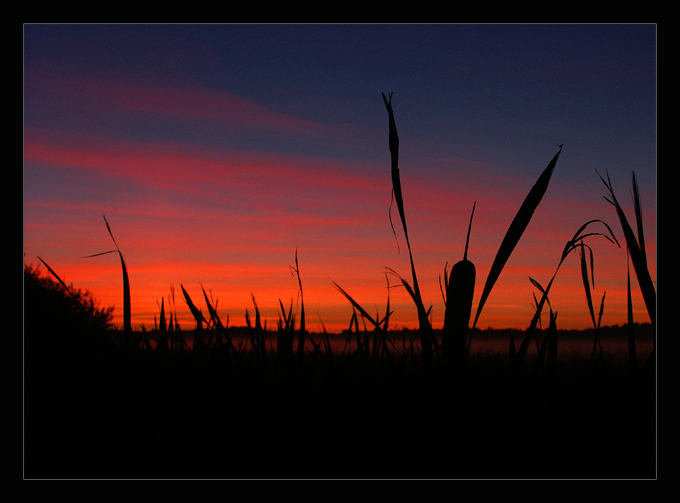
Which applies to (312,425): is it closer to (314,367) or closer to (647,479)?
(314,367)

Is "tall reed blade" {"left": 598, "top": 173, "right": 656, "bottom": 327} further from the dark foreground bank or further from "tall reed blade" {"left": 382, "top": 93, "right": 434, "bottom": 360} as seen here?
"tall reed blade" {"left": 382, "top": 93, "right": 434, "bottom": 360}

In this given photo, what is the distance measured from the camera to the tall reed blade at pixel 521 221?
1336 millimetres

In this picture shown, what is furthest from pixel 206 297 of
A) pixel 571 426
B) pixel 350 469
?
pixel 571 426

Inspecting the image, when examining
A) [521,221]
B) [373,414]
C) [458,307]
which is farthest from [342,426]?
[521,221]

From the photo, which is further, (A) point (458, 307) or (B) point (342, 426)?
(A) point (458, 307)

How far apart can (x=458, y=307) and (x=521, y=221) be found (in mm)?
257

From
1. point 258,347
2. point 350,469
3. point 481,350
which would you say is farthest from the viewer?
point 481,350

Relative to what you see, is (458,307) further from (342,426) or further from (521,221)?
(342,426)

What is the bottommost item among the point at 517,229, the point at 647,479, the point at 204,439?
the point at 647,479

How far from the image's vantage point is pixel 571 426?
1.38 m

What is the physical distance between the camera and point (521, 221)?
1.34m

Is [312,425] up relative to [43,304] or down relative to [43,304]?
down

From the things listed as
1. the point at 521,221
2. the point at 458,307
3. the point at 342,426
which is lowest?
the point at 342,426

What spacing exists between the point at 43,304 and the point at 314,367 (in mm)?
1603
